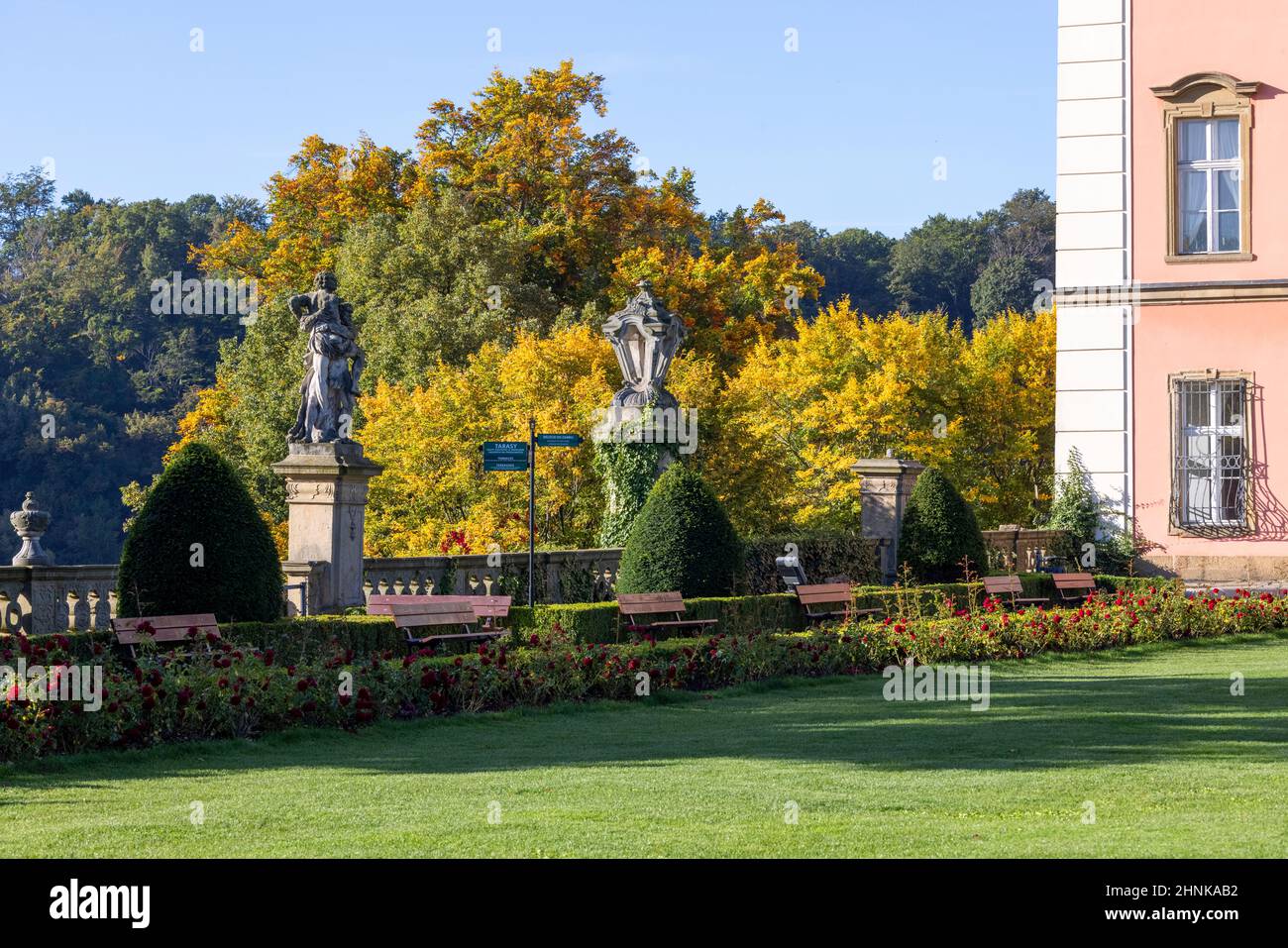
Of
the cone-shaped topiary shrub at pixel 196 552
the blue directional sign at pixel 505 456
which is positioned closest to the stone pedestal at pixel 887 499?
the blue directional sign at pixel 505 456

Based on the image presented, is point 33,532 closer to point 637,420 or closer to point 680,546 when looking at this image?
point 680,546

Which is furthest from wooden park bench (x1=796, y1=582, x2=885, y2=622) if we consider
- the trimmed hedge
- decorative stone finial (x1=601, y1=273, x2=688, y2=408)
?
decorative stone finial (x1=601, y1=273, x2=688, y2=408)

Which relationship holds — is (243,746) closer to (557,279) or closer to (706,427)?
(706,427)

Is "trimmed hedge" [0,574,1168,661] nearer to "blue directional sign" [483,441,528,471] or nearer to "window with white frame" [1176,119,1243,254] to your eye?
"blue directional sign" [483,441,528,471]

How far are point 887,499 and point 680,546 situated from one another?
614cm

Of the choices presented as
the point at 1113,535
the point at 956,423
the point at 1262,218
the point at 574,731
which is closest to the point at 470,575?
the point at 574,731

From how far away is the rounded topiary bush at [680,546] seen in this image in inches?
789

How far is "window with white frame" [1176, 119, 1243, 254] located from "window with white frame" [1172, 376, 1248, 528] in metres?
2.24

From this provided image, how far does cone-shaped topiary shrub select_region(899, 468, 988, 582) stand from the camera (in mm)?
24109

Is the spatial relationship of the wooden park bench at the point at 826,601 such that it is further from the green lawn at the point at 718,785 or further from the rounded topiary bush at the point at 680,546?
the green lawn at the point at 718,785

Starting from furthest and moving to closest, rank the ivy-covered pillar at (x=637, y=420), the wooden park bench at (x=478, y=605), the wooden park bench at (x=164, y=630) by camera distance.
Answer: the ivy-covered pillar at (x=637, y=420), the wooden park bench at (x=478, y=605), the wooden park bench at (x=164, y=630)

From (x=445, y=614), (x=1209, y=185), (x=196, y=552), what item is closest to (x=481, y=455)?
(x=1209, y=185)

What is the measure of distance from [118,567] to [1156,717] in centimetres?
932

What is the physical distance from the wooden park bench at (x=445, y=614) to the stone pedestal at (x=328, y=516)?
0.63 metres
